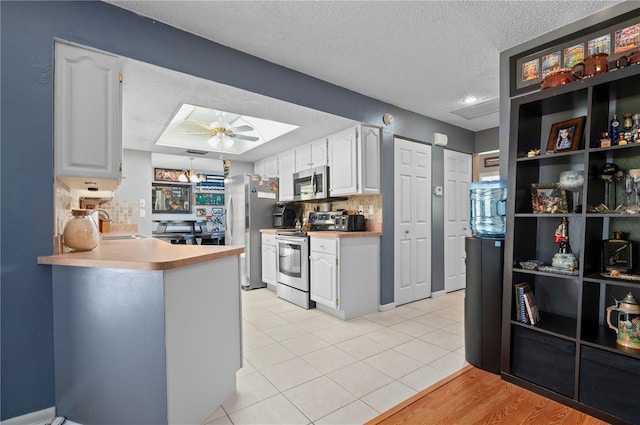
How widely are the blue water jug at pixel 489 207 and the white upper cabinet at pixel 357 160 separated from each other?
124cm

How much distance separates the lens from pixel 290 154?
477 cm

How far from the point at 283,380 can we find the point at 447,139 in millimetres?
3830

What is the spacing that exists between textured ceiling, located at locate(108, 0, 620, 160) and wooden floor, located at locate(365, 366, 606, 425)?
2512 millimetres

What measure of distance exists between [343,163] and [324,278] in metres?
1.41

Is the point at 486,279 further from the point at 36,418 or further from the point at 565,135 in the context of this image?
the point at 36,418

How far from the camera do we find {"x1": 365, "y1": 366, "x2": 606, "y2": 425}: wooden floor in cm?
168

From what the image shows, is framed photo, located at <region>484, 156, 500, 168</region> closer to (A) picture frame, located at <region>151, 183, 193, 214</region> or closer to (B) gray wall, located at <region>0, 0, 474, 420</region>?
(B) gray wall, located at <region>0, 0, 474, 420</region>

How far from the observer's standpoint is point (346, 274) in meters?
3.36

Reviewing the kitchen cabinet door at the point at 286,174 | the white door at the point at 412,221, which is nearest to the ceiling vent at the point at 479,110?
the white door at the point at 412,221

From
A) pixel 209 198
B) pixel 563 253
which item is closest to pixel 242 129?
pixel 563 253

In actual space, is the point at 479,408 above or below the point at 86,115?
below

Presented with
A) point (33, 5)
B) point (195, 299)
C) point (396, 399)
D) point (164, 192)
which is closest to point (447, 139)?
point (396, 399)

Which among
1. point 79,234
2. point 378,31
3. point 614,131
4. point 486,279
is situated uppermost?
point 378,31

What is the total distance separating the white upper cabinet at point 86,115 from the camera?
179cm
